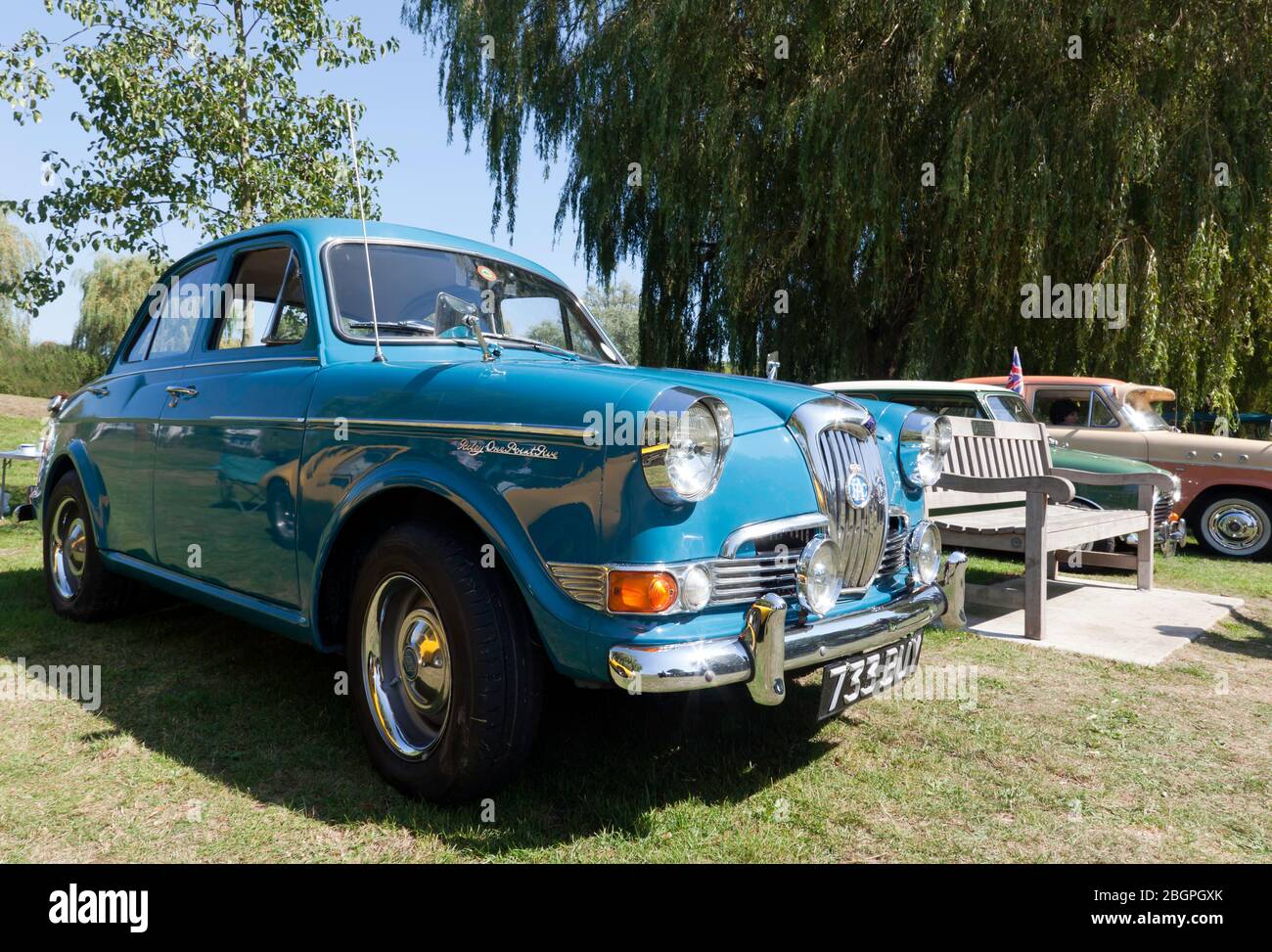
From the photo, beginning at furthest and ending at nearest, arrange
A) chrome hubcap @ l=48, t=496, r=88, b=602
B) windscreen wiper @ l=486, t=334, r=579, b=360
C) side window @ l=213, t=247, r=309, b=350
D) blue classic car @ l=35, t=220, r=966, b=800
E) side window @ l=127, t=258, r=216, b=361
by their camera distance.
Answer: chrome hubcap @ l=48, t=496, r=88, b=602
side window @ l=127, t=258, r=216, b=361
windscreen wiper @ l=486, t=334, r=579, b=360
side window @ l=213, t=247, r=309, b=350
blue classic car @ l=35, t=220, r=966, b=800

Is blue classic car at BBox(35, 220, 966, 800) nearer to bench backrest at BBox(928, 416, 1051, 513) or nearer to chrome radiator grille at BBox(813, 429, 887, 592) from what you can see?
chrome radiator grille at BBox(813, 429, 887, 592)

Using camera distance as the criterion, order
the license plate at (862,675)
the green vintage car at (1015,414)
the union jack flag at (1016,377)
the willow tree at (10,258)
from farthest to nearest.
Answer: the willow tree at (10,258)
the union jack flag at (1016,377)
the green vintage car at (1015,414)
the license plate at (862,675)

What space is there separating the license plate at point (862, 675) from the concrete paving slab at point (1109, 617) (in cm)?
241

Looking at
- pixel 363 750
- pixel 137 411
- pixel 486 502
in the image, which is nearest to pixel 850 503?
pixel 486 502

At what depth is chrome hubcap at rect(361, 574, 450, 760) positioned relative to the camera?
2.90m

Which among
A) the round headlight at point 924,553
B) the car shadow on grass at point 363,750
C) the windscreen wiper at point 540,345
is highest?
the windscreen wiper at point 540,345

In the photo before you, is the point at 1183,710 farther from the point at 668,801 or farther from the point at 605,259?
the point at 605,259

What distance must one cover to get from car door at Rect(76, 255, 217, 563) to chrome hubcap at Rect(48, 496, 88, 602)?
1.67ft

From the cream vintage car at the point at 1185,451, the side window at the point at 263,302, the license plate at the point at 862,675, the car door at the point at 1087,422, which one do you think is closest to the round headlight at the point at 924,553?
the license plate at the point at 862,675

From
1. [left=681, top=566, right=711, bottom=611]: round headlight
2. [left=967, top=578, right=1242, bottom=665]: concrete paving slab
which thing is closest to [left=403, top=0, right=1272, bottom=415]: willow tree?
[left=967, top=578, right=1242, bottom=665]: concrete paving slab

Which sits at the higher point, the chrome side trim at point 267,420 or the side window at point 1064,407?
the side window at point 1064,407

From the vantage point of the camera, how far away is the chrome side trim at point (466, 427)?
251cm

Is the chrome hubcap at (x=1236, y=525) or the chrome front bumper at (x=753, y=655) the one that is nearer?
the chrome front bumper at (x=753, y=655)

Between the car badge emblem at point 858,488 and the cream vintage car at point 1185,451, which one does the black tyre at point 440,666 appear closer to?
the car badge emblem at point 858,488
